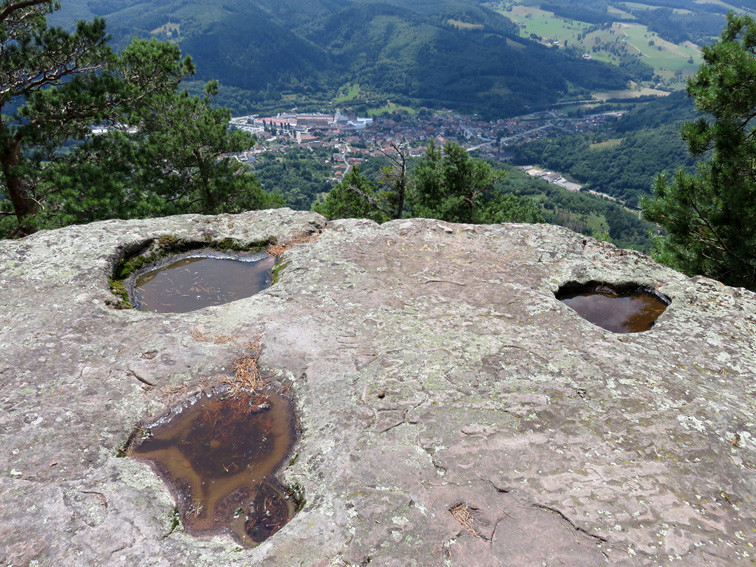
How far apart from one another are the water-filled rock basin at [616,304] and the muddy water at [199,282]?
25.5ft

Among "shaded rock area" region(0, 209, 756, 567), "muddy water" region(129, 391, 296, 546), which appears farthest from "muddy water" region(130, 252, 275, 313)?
"muddy water" region(129, 391, 296, 546)

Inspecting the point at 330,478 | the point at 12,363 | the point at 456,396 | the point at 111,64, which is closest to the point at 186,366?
the point at 12,363

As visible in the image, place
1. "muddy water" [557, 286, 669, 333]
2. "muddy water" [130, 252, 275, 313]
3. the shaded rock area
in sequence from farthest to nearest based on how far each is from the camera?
"muddy water" [130, 252, 275, 313] → "muddy water" [557, 286, 669, 333] → the shaded rock area

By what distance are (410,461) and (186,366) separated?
4.30 m

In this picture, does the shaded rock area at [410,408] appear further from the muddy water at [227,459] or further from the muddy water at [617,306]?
the muddy water at [617,306]

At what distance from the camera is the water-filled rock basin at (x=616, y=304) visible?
31.1ft

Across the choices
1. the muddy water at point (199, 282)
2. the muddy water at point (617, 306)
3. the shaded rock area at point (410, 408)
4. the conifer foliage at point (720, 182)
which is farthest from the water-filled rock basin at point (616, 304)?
the muddy water at point (199, 282)

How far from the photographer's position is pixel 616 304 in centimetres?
1012

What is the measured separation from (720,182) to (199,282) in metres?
15.0

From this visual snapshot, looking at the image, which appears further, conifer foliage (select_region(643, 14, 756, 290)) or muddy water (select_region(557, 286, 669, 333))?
conifer foliage (select_region(643, 14, 756, 290))

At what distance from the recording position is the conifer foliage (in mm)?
10602

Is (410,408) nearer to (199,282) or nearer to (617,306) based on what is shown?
(617,306)

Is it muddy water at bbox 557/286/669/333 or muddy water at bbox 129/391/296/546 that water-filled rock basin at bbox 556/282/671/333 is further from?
muddy water at bbox 129/391/296/546

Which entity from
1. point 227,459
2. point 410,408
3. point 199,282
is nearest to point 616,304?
point 410,408
